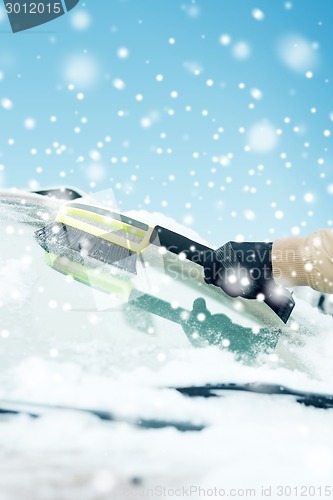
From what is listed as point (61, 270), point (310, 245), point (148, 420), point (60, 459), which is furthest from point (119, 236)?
point (60, 459)

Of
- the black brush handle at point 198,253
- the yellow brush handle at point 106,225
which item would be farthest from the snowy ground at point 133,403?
the yellow brush handle at point 106,225

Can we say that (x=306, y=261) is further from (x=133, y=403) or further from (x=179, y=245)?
(x=133, y=403)

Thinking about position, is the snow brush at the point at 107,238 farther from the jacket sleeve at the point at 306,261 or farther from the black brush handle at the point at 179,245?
the jacket sleeve at the point at 306,261

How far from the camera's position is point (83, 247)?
7.27 feet

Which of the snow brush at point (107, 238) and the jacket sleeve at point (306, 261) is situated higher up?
the jacket sleeve at point (306, 261)

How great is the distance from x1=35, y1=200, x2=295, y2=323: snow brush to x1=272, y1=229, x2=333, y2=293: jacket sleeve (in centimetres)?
38

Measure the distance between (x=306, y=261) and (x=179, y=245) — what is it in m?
0.68

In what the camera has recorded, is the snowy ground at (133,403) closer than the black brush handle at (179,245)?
Yes

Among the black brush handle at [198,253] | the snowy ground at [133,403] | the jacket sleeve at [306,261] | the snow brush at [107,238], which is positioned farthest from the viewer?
the snow brush at [107,238]

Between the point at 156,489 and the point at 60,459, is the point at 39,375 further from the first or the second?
the point at 156,489

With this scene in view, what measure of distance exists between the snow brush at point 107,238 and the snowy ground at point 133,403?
0.68ft

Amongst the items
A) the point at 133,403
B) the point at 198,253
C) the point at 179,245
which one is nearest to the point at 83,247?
the point at 179,245

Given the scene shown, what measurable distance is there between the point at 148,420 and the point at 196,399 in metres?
0.23

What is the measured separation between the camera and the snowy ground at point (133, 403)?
38.2 inches
